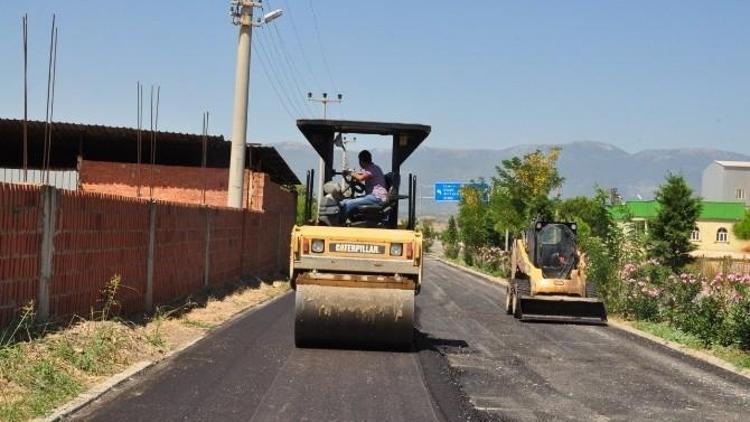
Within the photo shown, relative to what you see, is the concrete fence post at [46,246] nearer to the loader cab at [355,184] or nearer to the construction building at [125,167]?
the loader cab at [355,184]

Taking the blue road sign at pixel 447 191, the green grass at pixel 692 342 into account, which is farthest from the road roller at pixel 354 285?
the blue road sign at pixel 447 191

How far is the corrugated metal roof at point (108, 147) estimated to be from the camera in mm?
25250

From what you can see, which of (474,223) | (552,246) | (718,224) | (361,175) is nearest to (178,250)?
(361,175)

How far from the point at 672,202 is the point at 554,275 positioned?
19136mm

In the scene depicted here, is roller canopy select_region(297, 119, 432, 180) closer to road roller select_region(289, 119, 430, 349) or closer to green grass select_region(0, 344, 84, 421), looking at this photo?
road roller select_region(289, 119, 430, 349)

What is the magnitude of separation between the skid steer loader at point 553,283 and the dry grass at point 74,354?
746 centimetres

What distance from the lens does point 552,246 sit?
20.3 meters

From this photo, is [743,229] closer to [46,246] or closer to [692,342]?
[692,342]

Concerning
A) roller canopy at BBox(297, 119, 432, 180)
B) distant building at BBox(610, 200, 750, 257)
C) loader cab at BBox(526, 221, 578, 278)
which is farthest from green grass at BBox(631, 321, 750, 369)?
distant building at BBox(610, 200, 750, 257)

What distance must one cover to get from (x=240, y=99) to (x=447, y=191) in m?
52.0

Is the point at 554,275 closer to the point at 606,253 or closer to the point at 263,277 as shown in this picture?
the point at 606,253

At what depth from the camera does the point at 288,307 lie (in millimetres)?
19328

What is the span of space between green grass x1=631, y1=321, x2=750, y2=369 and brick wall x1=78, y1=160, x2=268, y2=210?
554 inches

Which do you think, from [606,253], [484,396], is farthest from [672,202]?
[484,396]
